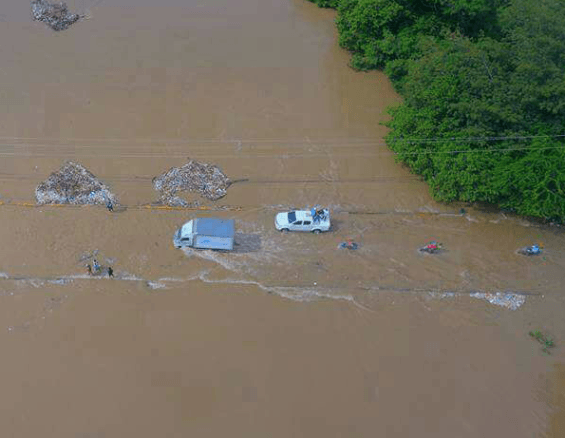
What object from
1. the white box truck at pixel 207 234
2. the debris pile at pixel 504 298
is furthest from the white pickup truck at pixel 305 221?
the debris pile at pixel 504 298

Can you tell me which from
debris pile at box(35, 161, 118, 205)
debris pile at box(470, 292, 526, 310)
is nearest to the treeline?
debris pile at box(470, 292, 526, 310)

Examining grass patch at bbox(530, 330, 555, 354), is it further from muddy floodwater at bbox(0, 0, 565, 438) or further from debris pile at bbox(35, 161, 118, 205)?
debris pile at bbox(35, 161, 118, 205)

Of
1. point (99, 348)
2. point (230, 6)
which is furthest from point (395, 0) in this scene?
point (99, 348)

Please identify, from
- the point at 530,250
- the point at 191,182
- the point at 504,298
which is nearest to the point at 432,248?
the point at 504,298

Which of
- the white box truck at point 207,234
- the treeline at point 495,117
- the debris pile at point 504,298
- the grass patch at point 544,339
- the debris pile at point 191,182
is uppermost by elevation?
the treeline at point 495,117

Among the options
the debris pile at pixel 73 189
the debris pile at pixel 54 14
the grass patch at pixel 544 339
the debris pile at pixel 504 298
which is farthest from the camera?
the debris pile at pixel 54 14

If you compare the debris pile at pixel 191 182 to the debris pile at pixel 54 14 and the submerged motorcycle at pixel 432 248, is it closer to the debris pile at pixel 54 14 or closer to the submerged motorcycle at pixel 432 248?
the submerged motorcycle at pixel 432 248
